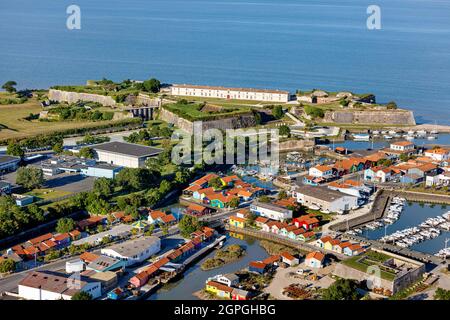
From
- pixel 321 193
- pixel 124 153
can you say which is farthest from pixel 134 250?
pixel 124 153

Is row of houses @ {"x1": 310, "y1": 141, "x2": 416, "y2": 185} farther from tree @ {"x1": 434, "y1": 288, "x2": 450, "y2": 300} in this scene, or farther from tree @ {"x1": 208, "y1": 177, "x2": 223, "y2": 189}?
tree @ {"x1": 434, "y1": 288, "x2": 450, "y2": 300}

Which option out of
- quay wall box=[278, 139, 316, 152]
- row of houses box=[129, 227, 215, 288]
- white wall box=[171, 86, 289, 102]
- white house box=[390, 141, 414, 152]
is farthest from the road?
white wall box=[171, 86, 289, 102]

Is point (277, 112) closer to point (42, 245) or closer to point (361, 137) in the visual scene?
point (361, 137)

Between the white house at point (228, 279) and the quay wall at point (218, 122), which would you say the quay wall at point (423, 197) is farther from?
the quay wall at point (218, 122)

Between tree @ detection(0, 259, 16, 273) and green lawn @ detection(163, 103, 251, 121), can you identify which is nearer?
tree @ detection(0, 259, 16, 273)

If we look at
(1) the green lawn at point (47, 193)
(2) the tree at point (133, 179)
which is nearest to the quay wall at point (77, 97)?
(2) the tree at point (133, 179)
